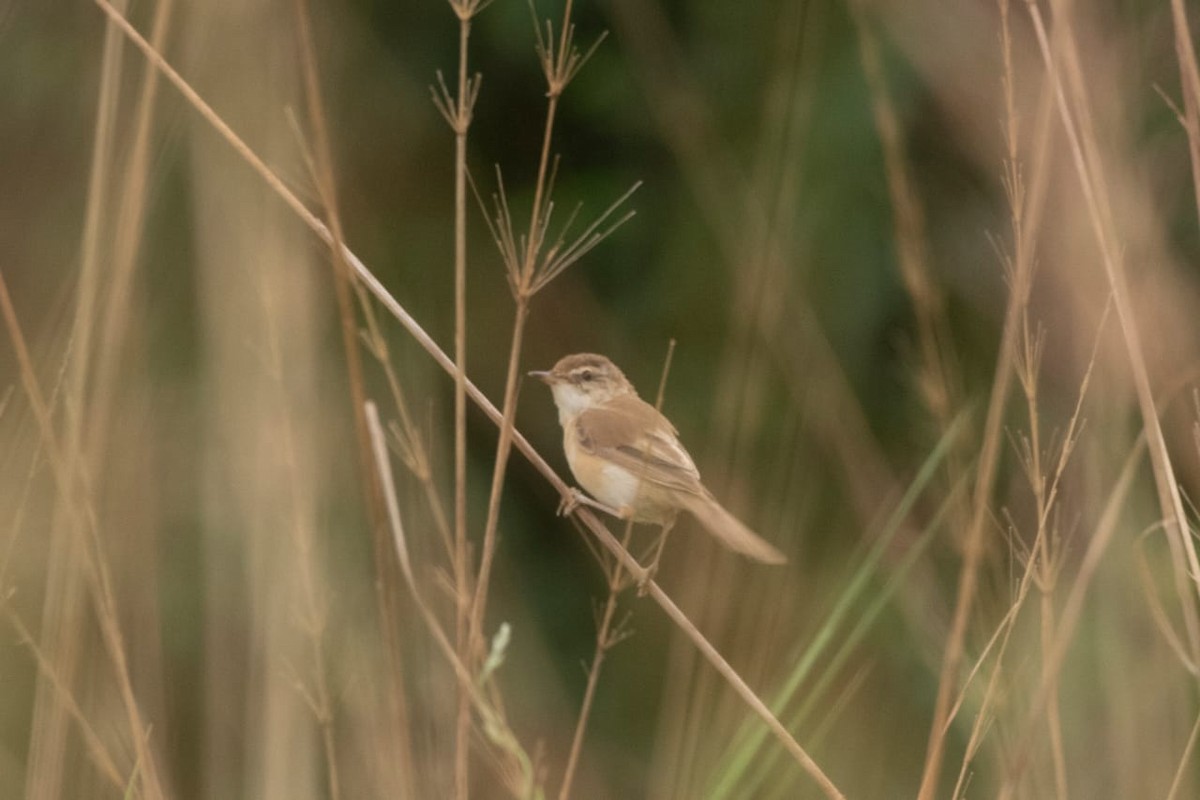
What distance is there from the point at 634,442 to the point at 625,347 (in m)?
1.30

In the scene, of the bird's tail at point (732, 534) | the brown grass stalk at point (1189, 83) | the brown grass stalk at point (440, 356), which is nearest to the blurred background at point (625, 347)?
the bird's tail at point (732, 534)

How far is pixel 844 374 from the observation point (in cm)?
495

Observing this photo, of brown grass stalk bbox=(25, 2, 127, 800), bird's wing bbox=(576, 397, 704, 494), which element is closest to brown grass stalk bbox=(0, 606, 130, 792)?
brown grass stalk bbox=(25, 2, 127, 800)

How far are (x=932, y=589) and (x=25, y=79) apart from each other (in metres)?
3.43

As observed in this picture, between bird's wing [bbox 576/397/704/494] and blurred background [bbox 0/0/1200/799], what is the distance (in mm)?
132

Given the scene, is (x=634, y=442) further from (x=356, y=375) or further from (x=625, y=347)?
(x=356, y=375)

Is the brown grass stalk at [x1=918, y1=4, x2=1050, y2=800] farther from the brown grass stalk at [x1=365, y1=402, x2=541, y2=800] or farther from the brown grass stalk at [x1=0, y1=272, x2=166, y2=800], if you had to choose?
the brown grass stalk at [x1=0, y1=272, x2=166, y2=800]

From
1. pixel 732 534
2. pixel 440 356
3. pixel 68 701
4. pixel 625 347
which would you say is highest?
pixel 440 356

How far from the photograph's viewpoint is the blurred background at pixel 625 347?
11.4 ft

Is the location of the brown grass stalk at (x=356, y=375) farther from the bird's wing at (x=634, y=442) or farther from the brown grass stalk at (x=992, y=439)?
the bird's wing at (x=634, y=442)

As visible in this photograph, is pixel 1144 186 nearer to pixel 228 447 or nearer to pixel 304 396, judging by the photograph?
pixel 304 396

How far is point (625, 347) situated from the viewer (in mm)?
5172

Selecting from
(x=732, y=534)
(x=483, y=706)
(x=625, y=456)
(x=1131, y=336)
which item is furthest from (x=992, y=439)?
(x=625, y=456)

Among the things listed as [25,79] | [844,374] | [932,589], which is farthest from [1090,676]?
[25,79]
